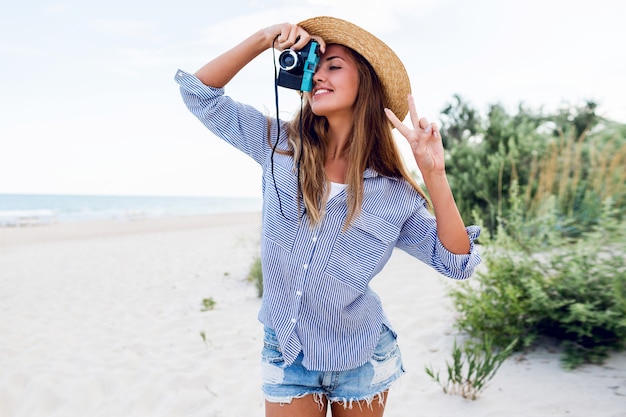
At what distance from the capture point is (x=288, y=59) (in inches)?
62.7

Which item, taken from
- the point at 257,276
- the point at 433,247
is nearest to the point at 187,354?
the point at 257,276

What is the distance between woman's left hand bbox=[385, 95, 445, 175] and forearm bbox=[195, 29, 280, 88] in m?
0.56

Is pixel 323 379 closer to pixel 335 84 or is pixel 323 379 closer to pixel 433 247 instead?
pixel 433 247

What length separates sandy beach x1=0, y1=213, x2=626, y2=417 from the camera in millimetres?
2838

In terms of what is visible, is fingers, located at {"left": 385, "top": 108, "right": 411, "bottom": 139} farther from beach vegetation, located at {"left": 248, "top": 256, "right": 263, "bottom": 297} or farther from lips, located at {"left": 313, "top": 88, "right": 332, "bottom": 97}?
beach vegetation, located at {"left": 248, "top": 256, "right": 263, "bottom": 297}

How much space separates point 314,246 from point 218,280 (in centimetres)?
544

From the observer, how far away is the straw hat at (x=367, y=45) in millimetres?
1693

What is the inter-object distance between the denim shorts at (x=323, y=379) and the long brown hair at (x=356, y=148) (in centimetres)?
43

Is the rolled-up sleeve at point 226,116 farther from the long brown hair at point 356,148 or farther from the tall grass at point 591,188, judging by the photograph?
the tall grass at point 591,188

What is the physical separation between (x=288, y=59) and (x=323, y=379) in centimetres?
100

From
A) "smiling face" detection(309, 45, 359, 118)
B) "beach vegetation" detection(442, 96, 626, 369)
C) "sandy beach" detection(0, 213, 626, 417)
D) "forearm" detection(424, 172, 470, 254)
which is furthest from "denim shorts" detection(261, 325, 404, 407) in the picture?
"beach vegetation" detection(442, 96, 626, 369)

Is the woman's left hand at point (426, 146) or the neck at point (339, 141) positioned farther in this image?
the neck at point (339, 141)

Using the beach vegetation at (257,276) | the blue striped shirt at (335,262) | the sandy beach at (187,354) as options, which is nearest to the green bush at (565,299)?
the sandy beach at (187,354)

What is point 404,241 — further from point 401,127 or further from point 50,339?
point 50,339
